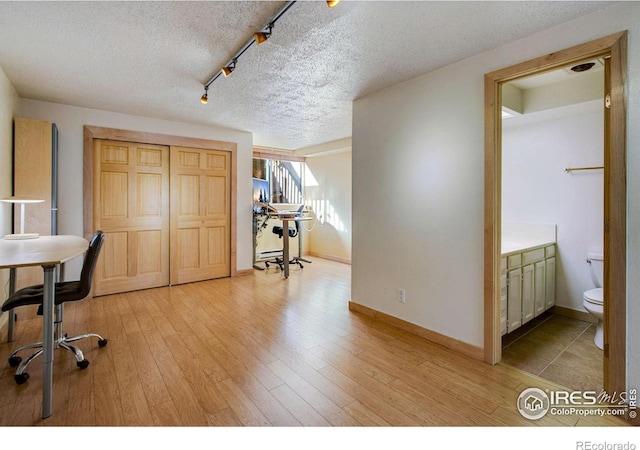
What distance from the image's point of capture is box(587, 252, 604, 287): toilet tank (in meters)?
3.16

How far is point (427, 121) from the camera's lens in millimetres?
2730

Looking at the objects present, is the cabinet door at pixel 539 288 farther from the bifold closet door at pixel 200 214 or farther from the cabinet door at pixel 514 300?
the bifold closet door at pixel 200 214

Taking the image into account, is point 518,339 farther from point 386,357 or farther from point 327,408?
point 327,408

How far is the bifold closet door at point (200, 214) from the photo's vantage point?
180 inches

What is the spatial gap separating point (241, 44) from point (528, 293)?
11.1 ft

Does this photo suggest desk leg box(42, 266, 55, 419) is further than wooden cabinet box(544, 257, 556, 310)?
No

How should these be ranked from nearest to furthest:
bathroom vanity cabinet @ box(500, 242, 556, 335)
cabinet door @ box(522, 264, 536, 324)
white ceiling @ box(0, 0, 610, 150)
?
white ceiling @ box(0, 0, 610, 150) → bathroom vanity cabinet @ box(500, 242, 556, 335) → cabinet door @ box(522, 264, 536, 324)

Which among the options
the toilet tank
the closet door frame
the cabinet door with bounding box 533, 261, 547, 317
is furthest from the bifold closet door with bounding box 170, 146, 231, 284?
the toilet tank

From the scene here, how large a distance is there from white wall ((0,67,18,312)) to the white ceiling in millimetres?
163

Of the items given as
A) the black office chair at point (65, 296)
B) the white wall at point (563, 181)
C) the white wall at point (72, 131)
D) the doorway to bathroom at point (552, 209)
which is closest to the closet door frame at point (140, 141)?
the white wall at point (72, 131)

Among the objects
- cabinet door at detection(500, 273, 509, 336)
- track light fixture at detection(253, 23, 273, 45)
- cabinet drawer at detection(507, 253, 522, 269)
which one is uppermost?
track light fixture at detection(253, 23, 273, 45)

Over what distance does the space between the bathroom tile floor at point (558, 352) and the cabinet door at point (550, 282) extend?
0.66 ft

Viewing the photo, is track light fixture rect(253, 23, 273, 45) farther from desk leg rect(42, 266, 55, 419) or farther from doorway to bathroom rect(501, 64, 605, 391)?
doorway to bathroom rect(501, 64, 605, 391)

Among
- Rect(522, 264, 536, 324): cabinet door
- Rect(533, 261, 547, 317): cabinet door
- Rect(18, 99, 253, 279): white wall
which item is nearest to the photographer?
Rect(522, 264, 536, 324): cabinet door
